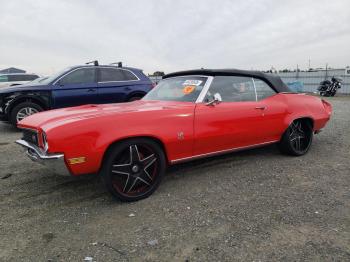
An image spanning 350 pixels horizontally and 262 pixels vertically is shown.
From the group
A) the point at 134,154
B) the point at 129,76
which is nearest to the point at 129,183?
the point at 134,154

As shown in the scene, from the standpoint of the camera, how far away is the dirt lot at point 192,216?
2492mm

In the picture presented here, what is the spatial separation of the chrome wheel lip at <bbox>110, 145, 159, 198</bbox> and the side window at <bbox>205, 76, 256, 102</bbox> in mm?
1196

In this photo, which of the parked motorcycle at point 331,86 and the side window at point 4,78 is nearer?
the side window at point 4,78

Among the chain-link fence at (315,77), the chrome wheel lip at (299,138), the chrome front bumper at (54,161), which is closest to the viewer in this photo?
the chrome front bumper at (54,161)

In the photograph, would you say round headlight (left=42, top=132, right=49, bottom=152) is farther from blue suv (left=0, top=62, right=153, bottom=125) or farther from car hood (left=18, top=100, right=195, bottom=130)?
blue suv (left=0, top=62, right=153, bottom=125)

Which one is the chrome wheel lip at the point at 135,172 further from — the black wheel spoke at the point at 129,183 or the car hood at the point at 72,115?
the car hood at the point at 72,115

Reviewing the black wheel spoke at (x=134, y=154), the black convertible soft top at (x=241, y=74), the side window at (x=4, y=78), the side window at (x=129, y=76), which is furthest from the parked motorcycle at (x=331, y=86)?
the black wheel spoke at (x=134, y=154)

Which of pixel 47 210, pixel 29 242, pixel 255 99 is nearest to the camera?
pixel 29 242

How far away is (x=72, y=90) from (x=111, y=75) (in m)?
1.13

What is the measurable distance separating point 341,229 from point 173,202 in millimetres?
1640

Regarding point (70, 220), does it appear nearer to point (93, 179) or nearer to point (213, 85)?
point (93, 179)

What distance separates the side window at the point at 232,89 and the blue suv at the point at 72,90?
413 cm

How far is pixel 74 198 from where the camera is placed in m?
3.52

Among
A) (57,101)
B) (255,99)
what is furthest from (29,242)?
(57,101)
